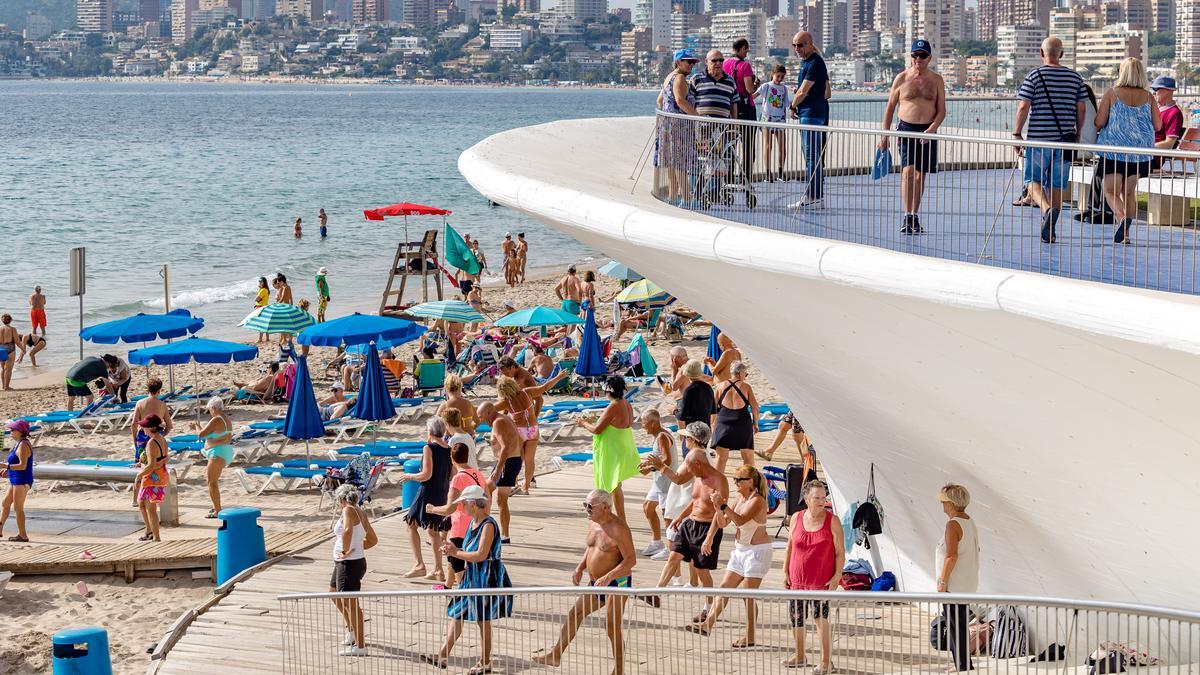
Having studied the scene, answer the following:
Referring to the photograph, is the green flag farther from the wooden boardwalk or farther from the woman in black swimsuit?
the wooden boardwalk

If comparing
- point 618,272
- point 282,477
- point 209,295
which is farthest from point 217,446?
point 209,295

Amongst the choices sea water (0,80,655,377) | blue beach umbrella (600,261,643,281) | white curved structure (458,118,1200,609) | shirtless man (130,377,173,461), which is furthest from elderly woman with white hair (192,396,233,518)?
blue beach umbrella (600,261,643,281)

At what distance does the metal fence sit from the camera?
715 cm

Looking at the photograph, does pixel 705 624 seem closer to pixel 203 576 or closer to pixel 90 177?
pixel 203 576

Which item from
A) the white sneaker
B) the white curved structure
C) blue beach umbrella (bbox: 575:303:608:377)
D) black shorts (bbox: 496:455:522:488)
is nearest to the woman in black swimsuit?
the white sneaker

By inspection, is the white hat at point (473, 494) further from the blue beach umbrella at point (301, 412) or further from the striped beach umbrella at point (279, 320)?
the striped beach umbrella at point (279, 320)

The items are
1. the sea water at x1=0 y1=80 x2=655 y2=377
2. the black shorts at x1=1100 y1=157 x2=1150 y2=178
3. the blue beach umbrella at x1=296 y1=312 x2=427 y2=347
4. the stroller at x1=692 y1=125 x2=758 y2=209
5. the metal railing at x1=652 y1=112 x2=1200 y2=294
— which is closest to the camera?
the black shorts at x1=1100 y1=157 x2=1150 y2=178

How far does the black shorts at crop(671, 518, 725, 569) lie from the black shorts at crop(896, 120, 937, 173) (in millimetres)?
2843

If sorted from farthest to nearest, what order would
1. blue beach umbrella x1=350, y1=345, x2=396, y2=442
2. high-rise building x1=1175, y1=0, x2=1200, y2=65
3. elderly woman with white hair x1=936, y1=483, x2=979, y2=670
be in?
high-rise building x1=1175, y1=0, x2=1200, y2=65, blue beach umbrella x1=350, y1=345, x2=396, y2=442, elderly woman with white hair x1=936, y1=483, x2=979, y2=670

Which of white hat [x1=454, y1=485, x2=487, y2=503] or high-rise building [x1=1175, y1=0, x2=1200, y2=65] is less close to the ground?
high-rise building [x1=1175, y1=0, x2=1200, y2=65]

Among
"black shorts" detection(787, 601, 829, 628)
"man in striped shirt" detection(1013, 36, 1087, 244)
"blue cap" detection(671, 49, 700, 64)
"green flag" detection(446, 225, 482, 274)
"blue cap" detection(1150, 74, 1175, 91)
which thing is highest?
"blue cap" detection(671, 49, 700, 64)

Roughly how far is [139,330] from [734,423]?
11225mm

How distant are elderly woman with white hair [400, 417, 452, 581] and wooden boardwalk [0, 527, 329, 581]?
1.57 m

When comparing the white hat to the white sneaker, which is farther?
the white sneaker
